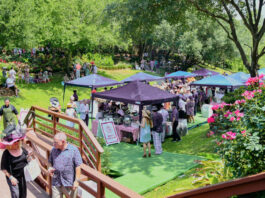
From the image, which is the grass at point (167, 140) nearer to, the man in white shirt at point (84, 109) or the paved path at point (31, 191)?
the paved path at point (31, 191)

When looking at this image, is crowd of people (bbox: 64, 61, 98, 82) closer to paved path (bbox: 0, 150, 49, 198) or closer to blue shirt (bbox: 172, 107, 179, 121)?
blue shirt (bbox: 172, 107, 179, 121)

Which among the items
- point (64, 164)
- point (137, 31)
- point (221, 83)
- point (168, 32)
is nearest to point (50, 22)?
point (137, 31)

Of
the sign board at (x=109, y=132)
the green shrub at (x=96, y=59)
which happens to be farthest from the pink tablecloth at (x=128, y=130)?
the green shrub at (x=96, y=59)

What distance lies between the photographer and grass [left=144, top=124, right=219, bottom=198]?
711cm

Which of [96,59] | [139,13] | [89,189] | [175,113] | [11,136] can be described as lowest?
[175,113]

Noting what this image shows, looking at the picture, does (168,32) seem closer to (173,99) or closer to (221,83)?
(221,83)

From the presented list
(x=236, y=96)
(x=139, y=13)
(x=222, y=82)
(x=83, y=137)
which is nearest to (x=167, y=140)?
(x=236, y=96)

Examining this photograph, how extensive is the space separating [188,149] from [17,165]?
287 inches

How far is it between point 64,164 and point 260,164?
9.25ft

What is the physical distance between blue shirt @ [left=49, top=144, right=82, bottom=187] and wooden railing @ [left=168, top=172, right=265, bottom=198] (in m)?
2.18

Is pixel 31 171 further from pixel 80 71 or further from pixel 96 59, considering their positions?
pixel 96 59

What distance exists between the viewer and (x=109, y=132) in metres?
11.8

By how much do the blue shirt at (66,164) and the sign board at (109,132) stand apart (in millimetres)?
6978

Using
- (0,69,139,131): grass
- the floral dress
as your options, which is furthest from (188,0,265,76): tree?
(0,69,139,131): grass
